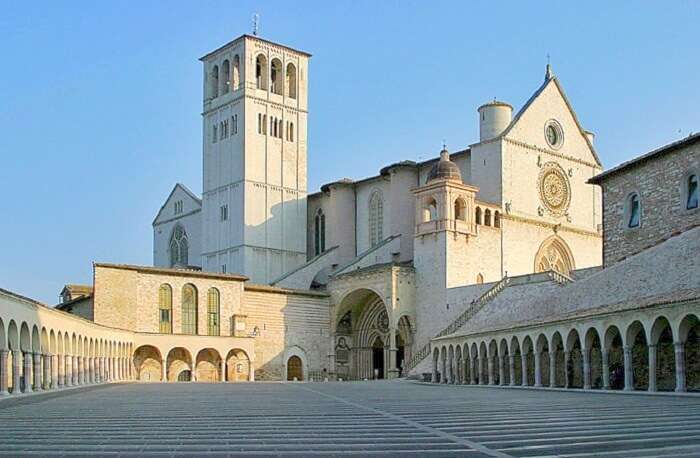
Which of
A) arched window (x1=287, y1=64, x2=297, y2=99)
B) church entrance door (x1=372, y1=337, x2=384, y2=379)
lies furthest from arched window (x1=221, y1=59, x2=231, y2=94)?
church entrance door (x1=372, y1=337, x2=384, y2=379)

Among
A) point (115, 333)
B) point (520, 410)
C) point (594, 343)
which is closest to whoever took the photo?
point (520, 410)

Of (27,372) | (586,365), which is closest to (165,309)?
(27,372)

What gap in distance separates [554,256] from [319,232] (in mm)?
17667

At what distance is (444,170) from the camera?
53.2m

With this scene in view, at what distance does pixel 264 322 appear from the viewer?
5659 centimetres

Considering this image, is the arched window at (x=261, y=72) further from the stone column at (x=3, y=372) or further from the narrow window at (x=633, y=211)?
the stone column at (x=3, y=372)

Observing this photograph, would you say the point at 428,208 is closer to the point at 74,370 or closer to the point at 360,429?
the point at 74,370

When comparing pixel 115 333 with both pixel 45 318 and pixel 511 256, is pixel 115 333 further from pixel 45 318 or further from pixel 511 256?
pixel 511 256

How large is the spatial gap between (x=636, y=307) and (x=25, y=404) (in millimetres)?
16225

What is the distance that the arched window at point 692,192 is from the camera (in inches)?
1344

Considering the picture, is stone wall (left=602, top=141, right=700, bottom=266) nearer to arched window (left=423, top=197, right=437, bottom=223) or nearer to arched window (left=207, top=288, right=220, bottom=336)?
arched window (left=423, top=197, right=437, bottom=223)

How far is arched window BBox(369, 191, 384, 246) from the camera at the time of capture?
207 feet

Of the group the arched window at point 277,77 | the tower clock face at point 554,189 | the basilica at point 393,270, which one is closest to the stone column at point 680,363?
the basilica at point 393,270

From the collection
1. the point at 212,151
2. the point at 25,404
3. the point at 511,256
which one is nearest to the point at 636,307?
the point at 25,404
